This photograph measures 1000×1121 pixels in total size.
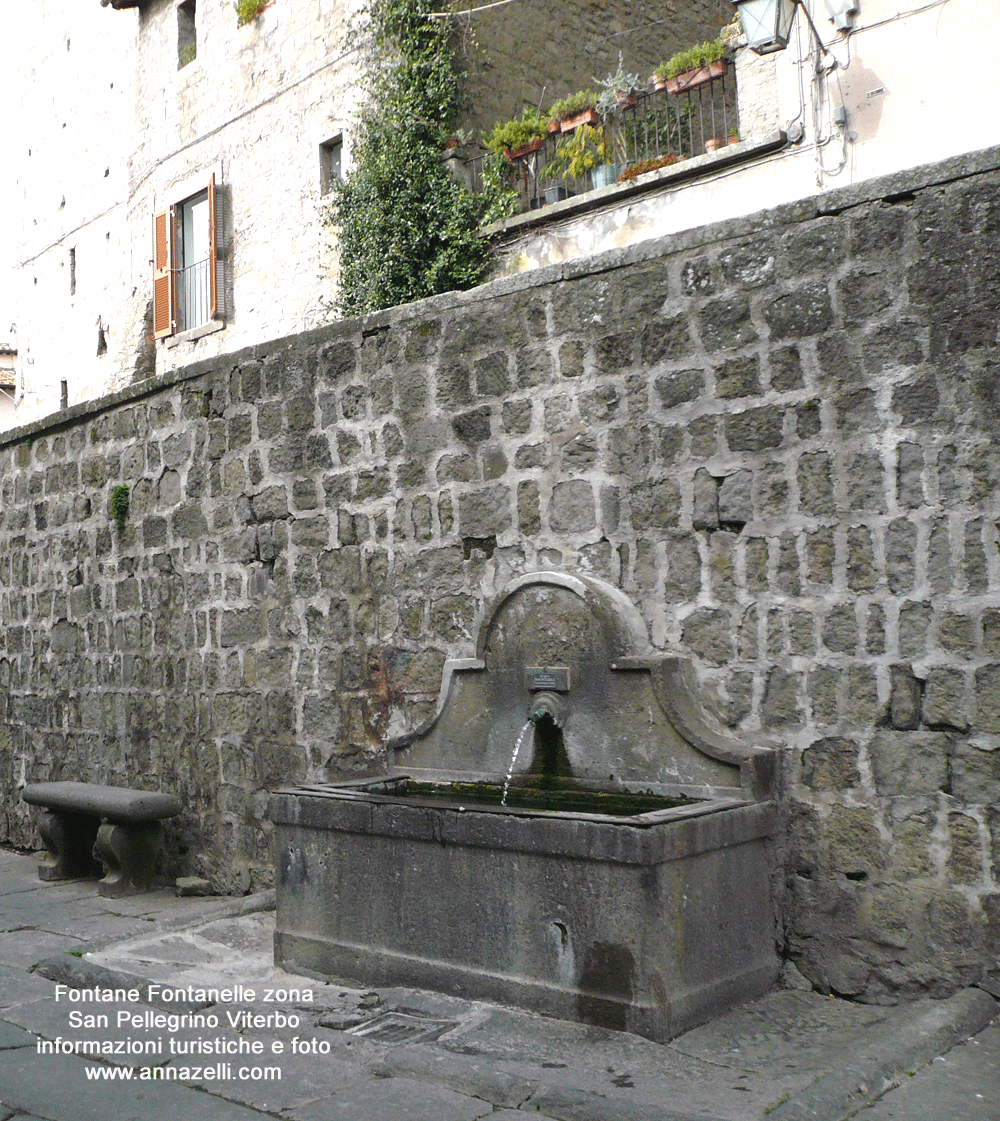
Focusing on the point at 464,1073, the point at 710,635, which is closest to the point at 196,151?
the point at 710,635

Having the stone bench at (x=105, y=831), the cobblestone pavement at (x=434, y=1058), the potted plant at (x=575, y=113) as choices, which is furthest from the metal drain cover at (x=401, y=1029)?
the potted plant at (x=575, y=113)

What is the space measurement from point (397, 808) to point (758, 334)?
2.05m

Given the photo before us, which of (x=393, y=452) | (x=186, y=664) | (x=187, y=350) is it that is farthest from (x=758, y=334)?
(x=187, y=350)

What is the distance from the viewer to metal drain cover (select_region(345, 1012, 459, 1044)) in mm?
3611

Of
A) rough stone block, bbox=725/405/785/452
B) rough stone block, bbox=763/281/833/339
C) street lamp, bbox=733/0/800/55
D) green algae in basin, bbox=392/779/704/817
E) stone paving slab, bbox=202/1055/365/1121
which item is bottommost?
stone paving slab, bbox=202/1055/365/1121

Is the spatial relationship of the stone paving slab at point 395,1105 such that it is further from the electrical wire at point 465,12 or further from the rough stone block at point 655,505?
the electrical wire at point 465,12

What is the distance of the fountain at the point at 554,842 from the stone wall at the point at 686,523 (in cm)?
18

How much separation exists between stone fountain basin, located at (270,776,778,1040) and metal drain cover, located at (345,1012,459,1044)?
182 millimetres

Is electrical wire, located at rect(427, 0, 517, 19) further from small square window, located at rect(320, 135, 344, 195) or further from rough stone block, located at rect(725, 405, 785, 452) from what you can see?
rough stone block, located at rect(725, 405, 785, 452)

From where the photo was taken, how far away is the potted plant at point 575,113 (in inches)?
422

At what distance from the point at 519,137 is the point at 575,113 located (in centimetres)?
65

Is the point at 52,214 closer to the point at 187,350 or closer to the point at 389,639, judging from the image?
the point at 187,350

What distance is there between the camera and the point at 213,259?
14.7 metres

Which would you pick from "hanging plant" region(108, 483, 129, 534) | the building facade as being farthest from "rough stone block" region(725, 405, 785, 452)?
the building facade
